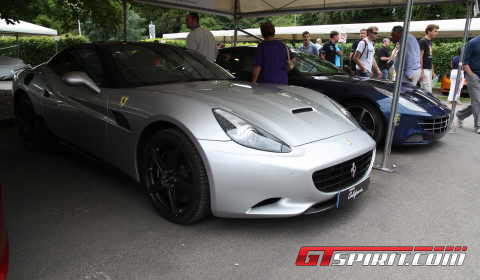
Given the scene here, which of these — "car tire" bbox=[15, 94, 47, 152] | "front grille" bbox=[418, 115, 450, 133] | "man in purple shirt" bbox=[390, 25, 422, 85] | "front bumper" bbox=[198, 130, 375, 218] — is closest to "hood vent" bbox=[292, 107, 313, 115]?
"front bumper" bbox=[198, 130, 375, 218]

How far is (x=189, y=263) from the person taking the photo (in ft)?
7.16

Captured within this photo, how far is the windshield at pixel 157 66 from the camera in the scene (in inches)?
124

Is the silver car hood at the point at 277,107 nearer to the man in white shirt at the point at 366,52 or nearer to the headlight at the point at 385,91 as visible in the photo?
the headlight at the point at 385,91

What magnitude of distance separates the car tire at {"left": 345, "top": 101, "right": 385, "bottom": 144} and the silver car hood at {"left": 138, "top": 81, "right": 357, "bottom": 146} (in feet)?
5.13

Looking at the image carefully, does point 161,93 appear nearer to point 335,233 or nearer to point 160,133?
point 160,133

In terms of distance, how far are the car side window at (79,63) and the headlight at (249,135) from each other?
4.40 feet

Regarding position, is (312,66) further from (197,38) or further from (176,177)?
(176,177)

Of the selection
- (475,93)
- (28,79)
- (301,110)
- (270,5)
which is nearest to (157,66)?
(301,110)

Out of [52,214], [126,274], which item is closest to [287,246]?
[126,274]

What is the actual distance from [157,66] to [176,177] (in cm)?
127

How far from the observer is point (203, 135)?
2.35 meters

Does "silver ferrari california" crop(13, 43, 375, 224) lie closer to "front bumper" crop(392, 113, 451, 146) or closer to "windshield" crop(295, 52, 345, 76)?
"front bumper" crop(392, 113, 451, 146)

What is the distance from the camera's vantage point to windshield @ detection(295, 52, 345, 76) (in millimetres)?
5551

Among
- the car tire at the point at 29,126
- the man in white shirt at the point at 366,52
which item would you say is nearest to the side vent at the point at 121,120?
the car tire at the point at 29,126
